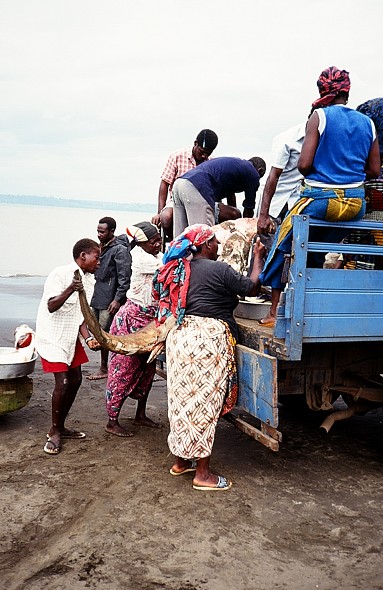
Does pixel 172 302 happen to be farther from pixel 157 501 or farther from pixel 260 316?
pixel 157 501

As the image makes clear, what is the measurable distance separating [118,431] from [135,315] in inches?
38.2

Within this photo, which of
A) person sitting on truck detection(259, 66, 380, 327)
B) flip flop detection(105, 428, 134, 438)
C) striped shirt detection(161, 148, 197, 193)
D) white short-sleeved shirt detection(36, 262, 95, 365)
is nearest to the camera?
person sitting on truck detection(259, 66, 380, 327)

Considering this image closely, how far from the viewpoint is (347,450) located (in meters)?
5.29

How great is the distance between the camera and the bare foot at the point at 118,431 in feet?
17.8

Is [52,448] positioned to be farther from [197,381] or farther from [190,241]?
[190,241]

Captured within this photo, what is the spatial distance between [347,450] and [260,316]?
1.39 metres

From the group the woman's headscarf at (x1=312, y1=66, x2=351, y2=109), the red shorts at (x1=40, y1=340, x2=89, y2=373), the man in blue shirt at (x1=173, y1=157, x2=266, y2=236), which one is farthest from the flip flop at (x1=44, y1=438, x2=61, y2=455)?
the woman's headscarf at (x1=312, y1=66, x2=351, y2=109)

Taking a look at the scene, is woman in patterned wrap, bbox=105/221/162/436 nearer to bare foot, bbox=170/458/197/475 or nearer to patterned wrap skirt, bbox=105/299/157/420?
patterned wrap skirt, bbox=105/299/157/420

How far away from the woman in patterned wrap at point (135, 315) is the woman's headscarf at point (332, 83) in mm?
1749

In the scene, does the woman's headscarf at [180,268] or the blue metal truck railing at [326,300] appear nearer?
the blue metal truck railing at [326,300]

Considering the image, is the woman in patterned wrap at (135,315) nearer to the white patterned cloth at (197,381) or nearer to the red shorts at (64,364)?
the red shorts at (64,364)

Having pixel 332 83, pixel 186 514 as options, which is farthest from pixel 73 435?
pixel 332 83

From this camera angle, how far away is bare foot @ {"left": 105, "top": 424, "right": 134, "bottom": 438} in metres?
5.42

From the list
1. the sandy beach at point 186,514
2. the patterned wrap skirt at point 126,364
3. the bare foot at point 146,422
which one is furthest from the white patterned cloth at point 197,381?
the bare foot at point 146,422
